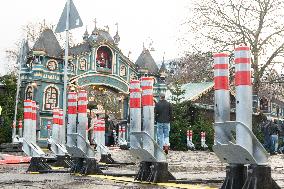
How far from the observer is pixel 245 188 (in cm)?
503

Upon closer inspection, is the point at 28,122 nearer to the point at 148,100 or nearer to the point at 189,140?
the point at 148,100

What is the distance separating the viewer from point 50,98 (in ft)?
117

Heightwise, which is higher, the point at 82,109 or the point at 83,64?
the point at 83,64

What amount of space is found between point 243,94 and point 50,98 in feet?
103

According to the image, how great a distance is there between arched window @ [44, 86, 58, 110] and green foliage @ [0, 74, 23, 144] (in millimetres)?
2512

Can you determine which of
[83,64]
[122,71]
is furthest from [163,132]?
[122,71]

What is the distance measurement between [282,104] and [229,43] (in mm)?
63521

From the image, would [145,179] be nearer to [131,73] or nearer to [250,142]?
[250,142]

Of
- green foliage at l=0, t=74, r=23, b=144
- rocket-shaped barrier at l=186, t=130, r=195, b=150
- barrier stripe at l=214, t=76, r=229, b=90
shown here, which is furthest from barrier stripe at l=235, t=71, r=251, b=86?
green foliage at l=0, t=74, r=23, b=144

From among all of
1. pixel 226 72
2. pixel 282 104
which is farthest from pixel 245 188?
pixel 282 104

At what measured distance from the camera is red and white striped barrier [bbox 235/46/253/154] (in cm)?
528

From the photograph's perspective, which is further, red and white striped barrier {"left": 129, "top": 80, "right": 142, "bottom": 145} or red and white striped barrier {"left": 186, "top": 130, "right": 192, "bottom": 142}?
red and white striped barrier {"left": 186, "top": 130, "right": 192, "bottom": 142}

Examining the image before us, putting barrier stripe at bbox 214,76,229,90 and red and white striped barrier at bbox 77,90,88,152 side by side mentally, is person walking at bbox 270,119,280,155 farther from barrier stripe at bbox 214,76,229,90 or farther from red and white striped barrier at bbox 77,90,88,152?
barrier stripe at bbox 214,76,229,90

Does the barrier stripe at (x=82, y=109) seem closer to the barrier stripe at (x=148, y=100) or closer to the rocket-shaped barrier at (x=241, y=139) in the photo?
the barrier stripe at (x=148, y=100)
